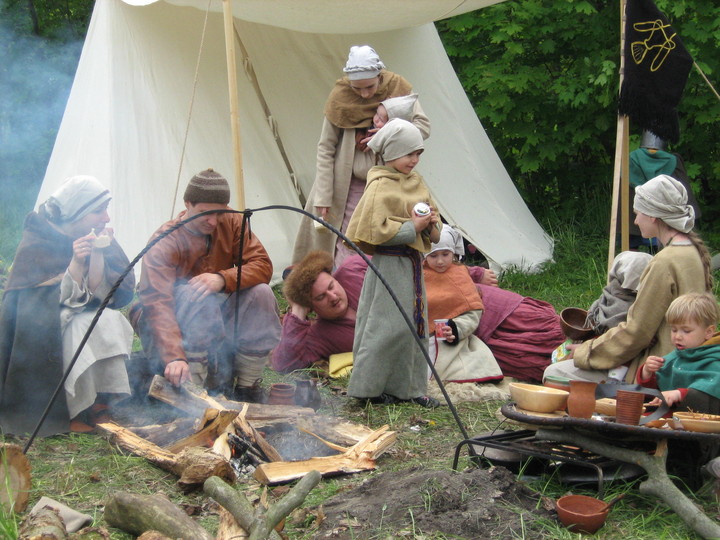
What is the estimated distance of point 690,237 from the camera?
11.2 ft

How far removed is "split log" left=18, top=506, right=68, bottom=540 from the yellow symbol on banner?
3.96m

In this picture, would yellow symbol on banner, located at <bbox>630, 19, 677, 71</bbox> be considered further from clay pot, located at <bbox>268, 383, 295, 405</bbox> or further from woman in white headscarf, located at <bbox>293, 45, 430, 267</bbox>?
clay pot, located at <bbox>268, 383, 295, 405</bbox>

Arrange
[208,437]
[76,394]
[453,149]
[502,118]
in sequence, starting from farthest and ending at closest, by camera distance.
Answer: [502,118] < [453,149] < [76,394] < [208,437]

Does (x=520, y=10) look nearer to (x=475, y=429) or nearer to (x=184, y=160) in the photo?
(x=184, y=160)

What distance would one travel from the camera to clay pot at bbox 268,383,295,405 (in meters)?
3.77

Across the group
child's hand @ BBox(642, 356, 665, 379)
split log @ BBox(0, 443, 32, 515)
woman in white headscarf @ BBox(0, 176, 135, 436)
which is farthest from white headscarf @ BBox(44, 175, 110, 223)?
child's hand @ BBox(642, 356, 665, 379)

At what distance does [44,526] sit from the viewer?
2.32 meters

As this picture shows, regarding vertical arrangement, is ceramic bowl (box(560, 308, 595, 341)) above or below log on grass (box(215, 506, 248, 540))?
above

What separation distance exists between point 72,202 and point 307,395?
54.1 inches

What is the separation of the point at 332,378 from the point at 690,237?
198cm

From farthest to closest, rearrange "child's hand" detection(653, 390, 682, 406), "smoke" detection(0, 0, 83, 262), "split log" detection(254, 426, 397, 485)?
"smoke" detection(0, 0, 83, 262), "split log" detection(254, 426, 397, 485), "child's hand" detection(653, 390, 682, 406)

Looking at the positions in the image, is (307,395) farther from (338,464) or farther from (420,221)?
(420,221)

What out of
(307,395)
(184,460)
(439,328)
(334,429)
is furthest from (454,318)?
(184,460)

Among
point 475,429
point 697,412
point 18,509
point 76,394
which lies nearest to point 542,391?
point 697,412
